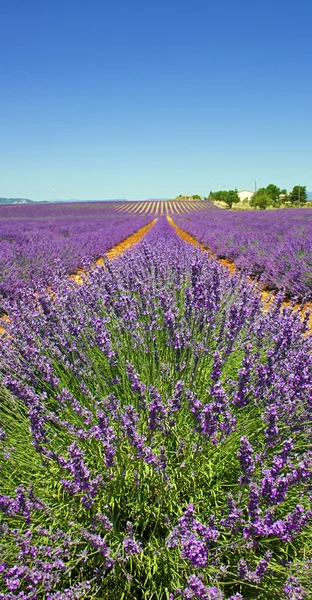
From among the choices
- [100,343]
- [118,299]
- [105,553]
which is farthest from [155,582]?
[118,299]

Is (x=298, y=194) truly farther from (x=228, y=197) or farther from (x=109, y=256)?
(x=109, y=256)

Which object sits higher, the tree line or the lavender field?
the tree line

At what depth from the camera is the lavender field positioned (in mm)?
1086

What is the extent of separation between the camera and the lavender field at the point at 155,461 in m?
1.09

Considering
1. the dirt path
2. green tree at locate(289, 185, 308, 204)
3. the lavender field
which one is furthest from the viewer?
green tree at locate(289, 185, 308, 204)

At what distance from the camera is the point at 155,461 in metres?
1.21

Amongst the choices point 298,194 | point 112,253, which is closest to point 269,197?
point 298,194

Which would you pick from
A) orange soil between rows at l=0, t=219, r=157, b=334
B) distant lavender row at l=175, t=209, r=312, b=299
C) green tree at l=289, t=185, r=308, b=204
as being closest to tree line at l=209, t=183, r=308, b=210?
green tree at l=289, t=185, r=308, b=204

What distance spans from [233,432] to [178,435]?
0.26 m

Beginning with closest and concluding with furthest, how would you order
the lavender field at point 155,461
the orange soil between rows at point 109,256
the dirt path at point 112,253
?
the lavender field at point 155,461
the orange soil between rows at point 109,256
the dirt path at point 112,253

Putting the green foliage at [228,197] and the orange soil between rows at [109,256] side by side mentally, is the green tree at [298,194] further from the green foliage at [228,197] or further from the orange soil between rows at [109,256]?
the orange soil between rows at [109,256]

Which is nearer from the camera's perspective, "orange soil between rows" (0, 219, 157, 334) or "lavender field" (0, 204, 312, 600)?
"lavender field" (0, 204, 312, 600)

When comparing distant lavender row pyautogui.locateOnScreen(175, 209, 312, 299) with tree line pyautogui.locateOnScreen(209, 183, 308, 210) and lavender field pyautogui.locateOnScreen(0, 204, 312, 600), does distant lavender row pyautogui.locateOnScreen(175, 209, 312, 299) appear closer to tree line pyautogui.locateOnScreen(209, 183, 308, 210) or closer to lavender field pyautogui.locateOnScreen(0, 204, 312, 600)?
lavender field pyautogui.locateOnScreen(0, 204, 312, 600)

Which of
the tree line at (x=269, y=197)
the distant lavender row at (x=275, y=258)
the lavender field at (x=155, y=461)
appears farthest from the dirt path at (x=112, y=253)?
the tree line at (x=269, y=197)
